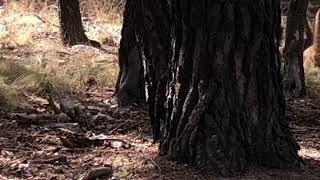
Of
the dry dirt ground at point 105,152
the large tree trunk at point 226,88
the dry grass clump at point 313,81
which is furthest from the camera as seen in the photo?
the dry grass clump at point 313,81

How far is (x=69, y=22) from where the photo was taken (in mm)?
10109

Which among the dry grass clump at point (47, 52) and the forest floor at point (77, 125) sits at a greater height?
the dry grass clump at point (47, 52)

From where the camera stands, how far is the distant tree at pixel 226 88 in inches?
145

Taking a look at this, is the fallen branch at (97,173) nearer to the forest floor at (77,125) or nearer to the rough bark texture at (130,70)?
the forest floor at (77,125)

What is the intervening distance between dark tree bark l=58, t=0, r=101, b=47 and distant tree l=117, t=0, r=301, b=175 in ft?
20.6

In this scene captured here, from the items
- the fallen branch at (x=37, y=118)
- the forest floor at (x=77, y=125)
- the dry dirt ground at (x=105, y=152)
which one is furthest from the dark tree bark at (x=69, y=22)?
the fallen branch at (x=37, y=118)

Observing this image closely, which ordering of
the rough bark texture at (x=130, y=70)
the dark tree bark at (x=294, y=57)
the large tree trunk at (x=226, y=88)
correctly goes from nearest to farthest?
the large tree trunk at (x=226, y=88) < the rough bark texture at (x=130, y=70) < the dark tree bark at (x=294, y=57)

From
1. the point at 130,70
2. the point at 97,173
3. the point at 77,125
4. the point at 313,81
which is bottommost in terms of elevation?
the point at 97,173

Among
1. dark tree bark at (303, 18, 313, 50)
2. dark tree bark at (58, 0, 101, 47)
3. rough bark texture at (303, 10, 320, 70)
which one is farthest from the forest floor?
dark tree bark at (303, 18, 313, 50)

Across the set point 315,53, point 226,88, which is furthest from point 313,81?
point 226,88

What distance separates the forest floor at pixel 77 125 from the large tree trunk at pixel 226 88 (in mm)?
122

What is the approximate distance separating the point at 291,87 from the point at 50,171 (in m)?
4.04

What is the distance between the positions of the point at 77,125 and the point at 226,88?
5.46 ft

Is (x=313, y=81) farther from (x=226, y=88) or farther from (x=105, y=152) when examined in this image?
Result: (x=226, y=88)
